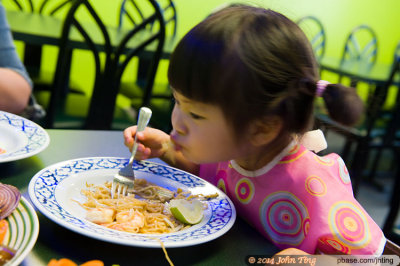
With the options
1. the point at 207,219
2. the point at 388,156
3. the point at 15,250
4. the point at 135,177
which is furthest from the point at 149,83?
the point at 388,156

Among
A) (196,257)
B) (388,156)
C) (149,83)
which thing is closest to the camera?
(196,257)

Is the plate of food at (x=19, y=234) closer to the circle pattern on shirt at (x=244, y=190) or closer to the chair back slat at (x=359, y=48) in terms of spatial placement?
the circle pattern on shirt at (x=244, y=190)

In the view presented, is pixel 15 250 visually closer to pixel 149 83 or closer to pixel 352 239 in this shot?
pixel 352 239

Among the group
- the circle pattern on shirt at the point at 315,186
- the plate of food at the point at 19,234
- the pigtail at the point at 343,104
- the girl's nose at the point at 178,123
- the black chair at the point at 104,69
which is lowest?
the black chair at the point at 104,69

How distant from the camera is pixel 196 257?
0.65 metres

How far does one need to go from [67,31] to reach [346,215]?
68.1 inches

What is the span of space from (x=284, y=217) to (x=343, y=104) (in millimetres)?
248

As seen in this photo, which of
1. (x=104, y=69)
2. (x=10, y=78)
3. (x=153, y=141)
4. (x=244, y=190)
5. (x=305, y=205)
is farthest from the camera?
(x=104, y=69)

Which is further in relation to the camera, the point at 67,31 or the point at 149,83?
the point at 149,83

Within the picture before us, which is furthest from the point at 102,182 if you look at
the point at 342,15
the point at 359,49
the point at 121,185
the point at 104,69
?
the point at 342,15

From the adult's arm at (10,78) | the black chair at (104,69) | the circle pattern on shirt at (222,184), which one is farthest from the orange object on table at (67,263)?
the black chair at (104,69)

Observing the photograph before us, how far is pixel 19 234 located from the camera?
549mm

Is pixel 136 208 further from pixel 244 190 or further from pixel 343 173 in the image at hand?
pixel 343 173

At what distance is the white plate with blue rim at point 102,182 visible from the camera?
23.9 inches
